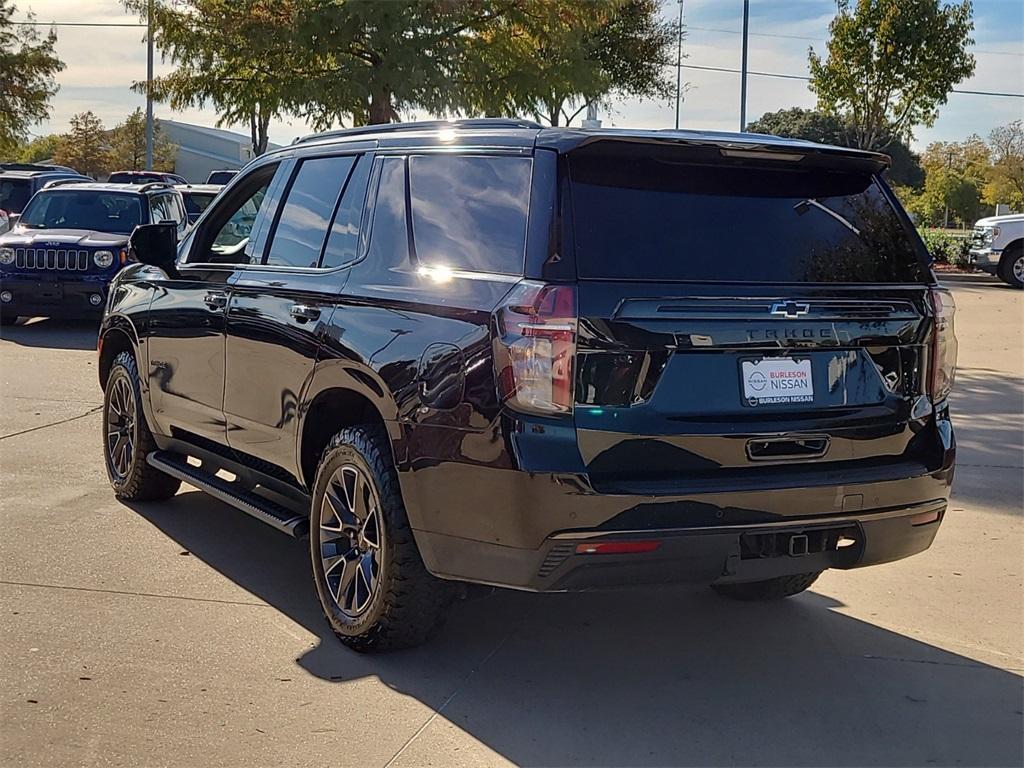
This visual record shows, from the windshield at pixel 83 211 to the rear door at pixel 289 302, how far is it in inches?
423

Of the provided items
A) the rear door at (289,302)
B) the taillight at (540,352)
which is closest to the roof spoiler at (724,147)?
the taillight at (540,352)

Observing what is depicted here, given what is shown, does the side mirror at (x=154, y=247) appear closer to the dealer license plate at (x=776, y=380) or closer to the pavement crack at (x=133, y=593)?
the pavement crack at (x=133, y=593)

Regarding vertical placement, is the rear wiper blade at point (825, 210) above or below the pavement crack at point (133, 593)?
above

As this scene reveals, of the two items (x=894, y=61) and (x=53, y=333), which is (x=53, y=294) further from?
(x=894, y=61)

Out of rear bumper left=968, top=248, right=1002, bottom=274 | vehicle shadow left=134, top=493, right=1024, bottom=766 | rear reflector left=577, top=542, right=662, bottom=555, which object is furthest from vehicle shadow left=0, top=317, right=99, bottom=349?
rear bumper left=968, top=248, right=1002, bottom=274

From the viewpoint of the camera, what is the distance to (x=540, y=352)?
13.1ft

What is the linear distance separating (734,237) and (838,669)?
170cm

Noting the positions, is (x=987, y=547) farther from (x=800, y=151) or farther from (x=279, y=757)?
(x=279, y=757)

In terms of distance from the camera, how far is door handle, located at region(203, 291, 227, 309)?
5.84m

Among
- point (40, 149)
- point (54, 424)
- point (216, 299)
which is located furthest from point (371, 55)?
point (40, 149)

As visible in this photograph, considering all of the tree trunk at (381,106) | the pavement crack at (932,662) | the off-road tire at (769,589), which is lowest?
the pavement crack at (932,662)

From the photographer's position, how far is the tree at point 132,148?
201 ft

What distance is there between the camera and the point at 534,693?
4.50m

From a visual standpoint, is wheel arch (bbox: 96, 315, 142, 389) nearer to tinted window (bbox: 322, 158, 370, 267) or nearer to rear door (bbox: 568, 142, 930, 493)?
tinted window (bbox: 322, 158, 370, 267)
